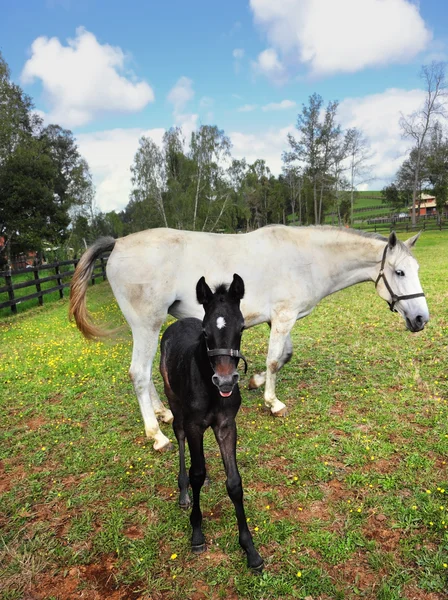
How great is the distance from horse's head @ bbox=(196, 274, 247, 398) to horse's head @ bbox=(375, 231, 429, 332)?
3.08 meters

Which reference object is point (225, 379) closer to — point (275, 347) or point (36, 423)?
point (275, 347)

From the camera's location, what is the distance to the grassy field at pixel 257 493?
2545 millimetres

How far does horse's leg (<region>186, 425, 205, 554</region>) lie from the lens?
272cm

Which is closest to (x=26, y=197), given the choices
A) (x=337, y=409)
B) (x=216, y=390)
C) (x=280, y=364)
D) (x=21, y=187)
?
(x=21, y=187)

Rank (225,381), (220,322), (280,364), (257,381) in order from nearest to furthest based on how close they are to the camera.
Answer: (225,381)
(220,322)
(280,364)
(257,381)

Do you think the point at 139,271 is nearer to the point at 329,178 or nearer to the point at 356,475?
the point at 356,475

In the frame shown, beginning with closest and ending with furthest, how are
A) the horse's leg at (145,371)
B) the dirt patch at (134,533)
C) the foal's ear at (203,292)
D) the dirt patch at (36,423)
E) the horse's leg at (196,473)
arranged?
the foal's ear at (203,292)
the horse's leg at (196,473)
the dirt patch at (134,533)
the horse's leg at (145,371)
the dirt patch at (36,423)

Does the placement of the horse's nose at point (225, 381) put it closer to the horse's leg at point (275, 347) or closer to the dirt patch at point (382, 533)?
the dirt patch at point (382, 533)

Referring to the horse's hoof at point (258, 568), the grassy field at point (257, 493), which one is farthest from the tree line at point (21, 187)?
the horse's hoof at point (258, 568)

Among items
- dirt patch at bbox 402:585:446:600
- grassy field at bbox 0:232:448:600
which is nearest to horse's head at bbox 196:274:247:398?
grassy field at bbox 0:232:448:600

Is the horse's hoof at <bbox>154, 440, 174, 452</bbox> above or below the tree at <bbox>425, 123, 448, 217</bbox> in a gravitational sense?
below

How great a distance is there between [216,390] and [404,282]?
3.29 metres

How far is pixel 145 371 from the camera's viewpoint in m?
4.45

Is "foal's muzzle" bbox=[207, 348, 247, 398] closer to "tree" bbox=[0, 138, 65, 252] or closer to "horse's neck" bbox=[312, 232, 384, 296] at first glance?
"horse's neck" bbox=[312, 232, 384, 296]
